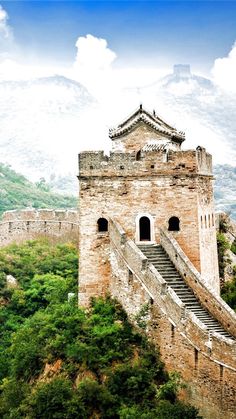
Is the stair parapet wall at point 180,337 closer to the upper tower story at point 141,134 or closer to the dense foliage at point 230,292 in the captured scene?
the upper tower story at point 141,134

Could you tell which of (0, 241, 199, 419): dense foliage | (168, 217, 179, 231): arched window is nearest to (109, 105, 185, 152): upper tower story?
(168, 217, 179, 231): arched window

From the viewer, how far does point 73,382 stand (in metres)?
16.4

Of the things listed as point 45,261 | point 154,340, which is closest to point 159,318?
point 154,340

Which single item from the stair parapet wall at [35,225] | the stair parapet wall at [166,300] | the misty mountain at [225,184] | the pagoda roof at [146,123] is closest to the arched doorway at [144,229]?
the stair parapet wall at [166,300]

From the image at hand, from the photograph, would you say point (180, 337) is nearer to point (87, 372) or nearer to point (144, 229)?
point (87, 372)

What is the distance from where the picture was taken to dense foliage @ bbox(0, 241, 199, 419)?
1510 centimetres

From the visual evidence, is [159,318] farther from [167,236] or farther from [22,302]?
[22,302]

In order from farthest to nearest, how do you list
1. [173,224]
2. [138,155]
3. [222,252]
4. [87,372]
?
[222,252]
[138,155]
[173,224]
[87,372]

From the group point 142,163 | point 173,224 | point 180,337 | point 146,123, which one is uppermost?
point 146,123

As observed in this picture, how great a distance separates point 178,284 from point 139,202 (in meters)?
3.10

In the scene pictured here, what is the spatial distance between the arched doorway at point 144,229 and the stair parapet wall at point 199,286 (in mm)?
556

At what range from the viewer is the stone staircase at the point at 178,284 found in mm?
16344

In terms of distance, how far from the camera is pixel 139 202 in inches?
763

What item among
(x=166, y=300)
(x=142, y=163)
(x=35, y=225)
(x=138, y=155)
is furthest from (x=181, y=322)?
(x=35, y=225)
